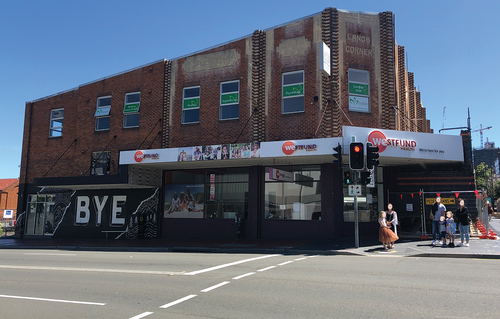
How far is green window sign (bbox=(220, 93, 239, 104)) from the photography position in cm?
2042

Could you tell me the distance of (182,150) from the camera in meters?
19.2

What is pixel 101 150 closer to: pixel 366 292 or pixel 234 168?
pixel 234 168

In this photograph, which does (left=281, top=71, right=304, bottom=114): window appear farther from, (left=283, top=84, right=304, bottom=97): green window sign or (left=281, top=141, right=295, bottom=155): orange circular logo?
(left=281, top=141, right=295, bottom=155): orange circular logo

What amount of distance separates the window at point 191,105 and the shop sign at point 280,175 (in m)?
5.53

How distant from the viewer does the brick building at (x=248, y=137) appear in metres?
18.2

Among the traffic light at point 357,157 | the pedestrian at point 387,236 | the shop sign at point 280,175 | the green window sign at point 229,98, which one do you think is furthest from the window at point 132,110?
the pedestrian at point 387,236

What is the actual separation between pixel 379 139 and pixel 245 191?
6.91 m

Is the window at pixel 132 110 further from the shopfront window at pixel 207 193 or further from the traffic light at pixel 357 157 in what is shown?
the traffic light at pixel 357 157

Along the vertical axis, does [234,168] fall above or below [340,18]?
below

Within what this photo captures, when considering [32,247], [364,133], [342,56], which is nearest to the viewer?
[364,133]

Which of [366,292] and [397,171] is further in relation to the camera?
[397,171]

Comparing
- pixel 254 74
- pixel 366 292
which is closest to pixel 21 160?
pixel 254 74

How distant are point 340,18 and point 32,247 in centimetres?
1807

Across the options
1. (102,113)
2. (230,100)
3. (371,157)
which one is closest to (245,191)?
(230,100)
